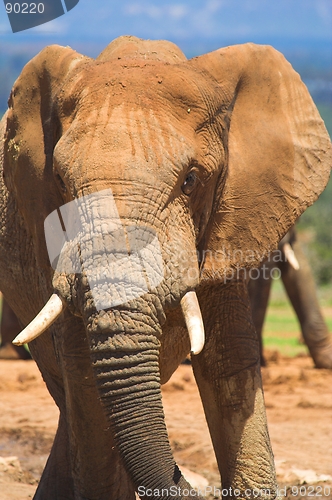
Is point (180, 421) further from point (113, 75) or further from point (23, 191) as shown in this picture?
point (113, 75)

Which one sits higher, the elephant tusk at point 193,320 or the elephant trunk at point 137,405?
the elephant tusk at point 193,320

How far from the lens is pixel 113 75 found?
366 centimetres

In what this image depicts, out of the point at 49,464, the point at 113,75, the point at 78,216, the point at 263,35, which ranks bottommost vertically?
the point at 263,35

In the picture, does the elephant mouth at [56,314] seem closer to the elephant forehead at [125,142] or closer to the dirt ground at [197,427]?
the elephant forehead at [125,142]

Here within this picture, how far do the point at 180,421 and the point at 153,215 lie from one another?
3745mm

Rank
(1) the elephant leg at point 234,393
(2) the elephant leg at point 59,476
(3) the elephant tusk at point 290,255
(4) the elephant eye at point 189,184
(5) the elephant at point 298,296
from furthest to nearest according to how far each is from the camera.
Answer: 1. (3) the elephant tusk at point 290,255
2. (5) the elephant at point 298,296
3. (2) the elephant leg at point 59,476
4. (1) the elephant leg at point 234,393
5. (4) the elephant eye at point 189,184

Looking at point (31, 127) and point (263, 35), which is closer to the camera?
point (31, 127)

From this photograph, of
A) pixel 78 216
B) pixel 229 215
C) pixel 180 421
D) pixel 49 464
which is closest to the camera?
pixel 78 216

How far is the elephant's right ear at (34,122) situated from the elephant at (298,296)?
5.14m

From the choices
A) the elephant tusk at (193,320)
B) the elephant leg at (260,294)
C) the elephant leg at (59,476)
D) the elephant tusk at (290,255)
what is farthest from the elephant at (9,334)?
the elephant tusk at (193,320)

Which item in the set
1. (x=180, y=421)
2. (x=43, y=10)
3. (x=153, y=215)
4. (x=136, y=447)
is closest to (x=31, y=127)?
(x=153, y=215)

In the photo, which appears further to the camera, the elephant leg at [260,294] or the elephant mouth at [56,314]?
the elephant leg at [260,294]

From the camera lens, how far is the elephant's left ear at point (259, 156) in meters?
3.92

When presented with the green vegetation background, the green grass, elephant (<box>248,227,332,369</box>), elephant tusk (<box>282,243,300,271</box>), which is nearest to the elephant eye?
elephant (<box>248,227,332,369</box>)
